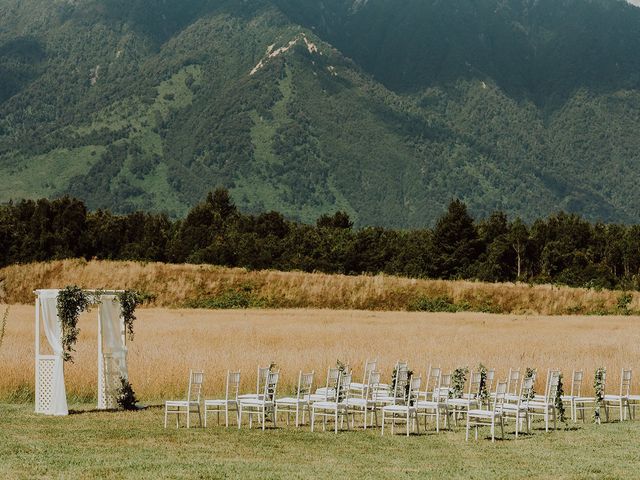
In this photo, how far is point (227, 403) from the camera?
23406 millimetres

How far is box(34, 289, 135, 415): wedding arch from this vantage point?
83.4ft

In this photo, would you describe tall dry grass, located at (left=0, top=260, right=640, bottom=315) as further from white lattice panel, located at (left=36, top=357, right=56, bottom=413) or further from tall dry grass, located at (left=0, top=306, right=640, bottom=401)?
white lattice panel, located at (left=36, top=357, right=56, bottom=413)

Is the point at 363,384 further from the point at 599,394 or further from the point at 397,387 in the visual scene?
the point at 599,394

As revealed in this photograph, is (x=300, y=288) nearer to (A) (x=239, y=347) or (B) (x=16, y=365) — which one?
(A) (x=239, y=347)

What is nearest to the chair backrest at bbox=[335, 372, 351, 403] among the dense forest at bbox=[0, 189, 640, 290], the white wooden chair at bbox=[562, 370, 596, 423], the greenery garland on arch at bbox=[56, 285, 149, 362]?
the white wooden chair at bbox=[562, 370, 596, 423]

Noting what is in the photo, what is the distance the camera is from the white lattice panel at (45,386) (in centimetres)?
2541

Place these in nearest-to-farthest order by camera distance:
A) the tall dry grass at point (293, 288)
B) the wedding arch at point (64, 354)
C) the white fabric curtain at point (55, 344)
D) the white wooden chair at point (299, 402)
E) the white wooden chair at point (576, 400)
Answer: the white wooden chair at point (299, 402) < the white wooden chair at point (576, 400) < the white fabric curtain at point (55, 344) < the wedding arch at point (64, 354) < the tall dry grass at point (293, 288)

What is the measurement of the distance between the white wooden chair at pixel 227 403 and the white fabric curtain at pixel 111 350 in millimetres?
2351

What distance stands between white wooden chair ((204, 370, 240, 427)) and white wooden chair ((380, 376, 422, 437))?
319 cm

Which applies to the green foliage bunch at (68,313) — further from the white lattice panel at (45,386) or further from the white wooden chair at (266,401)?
the white wooden chair at (266,401)

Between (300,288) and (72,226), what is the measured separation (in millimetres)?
47360

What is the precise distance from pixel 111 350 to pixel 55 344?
1.85m

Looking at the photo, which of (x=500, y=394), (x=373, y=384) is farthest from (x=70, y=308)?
(x=500, y=394)

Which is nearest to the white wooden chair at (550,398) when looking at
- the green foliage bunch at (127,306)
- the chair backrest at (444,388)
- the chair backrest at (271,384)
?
the chair backrest at (444,388)
